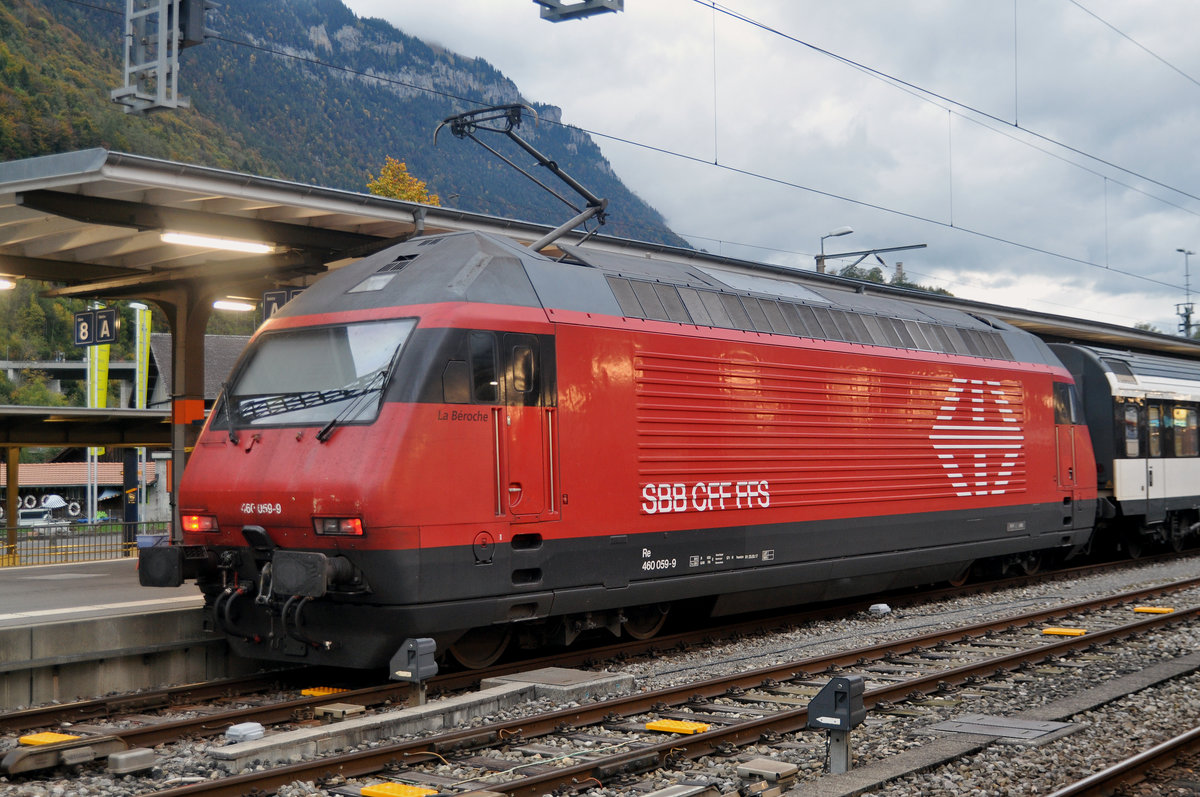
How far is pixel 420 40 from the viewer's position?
173 meters

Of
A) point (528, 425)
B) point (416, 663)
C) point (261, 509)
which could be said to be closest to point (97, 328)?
point (261, 509)

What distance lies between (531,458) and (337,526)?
178cm

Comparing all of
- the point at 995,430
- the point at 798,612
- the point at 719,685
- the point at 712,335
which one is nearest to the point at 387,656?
the point at 719,685

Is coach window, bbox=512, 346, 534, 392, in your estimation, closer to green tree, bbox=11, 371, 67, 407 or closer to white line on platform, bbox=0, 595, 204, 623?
white line on platform, bbox=0, 595, 204, 623

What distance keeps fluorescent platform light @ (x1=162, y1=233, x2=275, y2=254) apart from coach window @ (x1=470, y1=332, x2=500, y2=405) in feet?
17.4

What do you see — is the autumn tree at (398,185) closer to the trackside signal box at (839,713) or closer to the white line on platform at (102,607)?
the white line on platform at (102,607)

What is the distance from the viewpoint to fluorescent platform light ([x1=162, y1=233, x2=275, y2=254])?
42.5 ft

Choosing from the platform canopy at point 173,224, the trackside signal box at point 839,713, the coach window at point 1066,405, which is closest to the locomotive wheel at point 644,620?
the trackside signal box at point 839,713

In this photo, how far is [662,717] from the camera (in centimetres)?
828

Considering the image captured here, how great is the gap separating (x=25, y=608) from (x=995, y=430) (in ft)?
40.9

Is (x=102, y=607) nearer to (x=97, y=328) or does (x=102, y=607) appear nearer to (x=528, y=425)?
(x=528, y=425)

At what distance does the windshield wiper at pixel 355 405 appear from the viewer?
348 inches

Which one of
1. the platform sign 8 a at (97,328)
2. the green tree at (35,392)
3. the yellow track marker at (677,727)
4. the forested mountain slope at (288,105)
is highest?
the forested mountain slope at (288,105)

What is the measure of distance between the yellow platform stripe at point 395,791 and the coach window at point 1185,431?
19226 mm
